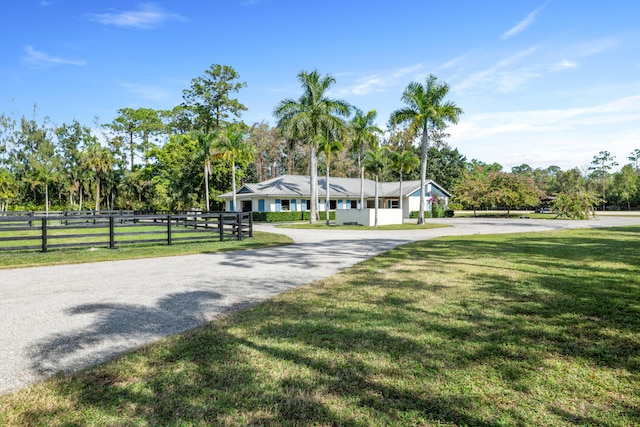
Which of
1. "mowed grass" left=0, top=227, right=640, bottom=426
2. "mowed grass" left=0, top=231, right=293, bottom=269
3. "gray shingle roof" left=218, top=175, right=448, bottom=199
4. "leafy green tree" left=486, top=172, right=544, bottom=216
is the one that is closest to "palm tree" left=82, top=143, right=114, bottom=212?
"gray shingle roof" left=218, top=175, right=448, bottom=199

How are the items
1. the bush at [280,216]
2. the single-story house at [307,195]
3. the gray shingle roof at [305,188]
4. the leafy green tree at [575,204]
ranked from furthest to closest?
the gray shingle roof at [305,188], the single-story house at [307,195], the leafy green tree at [575,204], the bush at [280,216]

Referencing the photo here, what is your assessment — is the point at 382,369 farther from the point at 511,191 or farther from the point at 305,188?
the point at 511,191

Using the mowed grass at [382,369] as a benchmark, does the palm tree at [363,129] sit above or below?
above

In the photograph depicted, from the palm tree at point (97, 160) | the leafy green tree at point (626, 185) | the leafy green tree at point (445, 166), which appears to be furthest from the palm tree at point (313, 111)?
the leafy green tree at point (626, 185)

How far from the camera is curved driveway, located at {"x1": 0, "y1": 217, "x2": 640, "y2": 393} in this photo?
4.20 metres

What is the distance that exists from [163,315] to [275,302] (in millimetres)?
1643

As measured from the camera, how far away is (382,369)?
3.62 m

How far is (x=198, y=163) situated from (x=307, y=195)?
14081 millimetres

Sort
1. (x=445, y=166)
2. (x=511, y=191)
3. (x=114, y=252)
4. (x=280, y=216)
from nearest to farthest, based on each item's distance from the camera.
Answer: (x=114, y=252) → (x=280, y=216) → (x=511, y=191) → (x=445, y=166)

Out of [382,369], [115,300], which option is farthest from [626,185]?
[115,300]

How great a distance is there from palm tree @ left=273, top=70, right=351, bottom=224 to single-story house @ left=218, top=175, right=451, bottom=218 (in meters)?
9.89

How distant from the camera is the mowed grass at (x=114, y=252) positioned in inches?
424

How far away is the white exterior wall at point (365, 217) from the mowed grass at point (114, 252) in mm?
14819

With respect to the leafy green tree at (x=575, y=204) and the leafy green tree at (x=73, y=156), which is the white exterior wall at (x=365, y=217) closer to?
the leafy green tree at (x=575, y=204)
